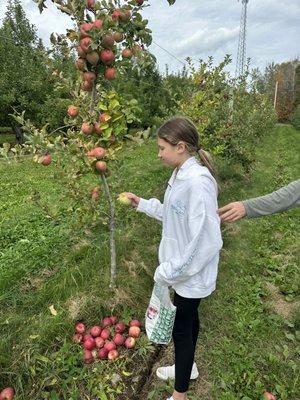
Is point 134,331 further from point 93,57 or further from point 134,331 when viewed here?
point 93,57

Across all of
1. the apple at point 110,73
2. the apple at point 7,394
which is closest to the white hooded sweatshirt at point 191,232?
the apple at point 110,73

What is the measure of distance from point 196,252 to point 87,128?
1097mm

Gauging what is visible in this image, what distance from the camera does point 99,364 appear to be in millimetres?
2719

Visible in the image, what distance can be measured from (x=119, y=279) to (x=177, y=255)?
1406 mm

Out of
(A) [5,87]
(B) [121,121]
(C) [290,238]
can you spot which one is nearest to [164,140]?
(B) [121,121]

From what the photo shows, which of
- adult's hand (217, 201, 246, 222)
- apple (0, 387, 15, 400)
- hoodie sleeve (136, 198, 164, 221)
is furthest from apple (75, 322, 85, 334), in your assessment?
adult's hand (217, 201, 246, 222)

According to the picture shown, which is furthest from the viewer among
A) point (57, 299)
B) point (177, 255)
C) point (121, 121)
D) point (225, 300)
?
point (225, 300)

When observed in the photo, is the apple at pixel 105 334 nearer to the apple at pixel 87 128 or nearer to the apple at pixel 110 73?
the apple at pixel 87 128

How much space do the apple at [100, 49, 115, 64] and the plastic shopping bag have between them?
4.64ft

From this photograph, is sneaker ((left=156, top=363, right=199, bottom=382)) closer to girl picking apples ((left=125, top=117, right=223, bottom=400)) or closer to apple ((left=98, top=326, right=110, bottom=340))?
girl picking apples ((left=125, top=117, right=223, bottom=400))

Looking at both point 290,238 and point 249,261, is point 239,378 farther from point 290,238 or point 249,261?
point 290,238

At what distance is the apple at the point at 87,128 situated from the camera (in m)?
2.44

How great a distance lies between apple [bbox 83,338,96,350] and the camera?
2.78m

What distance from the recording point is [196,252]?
1976mm
